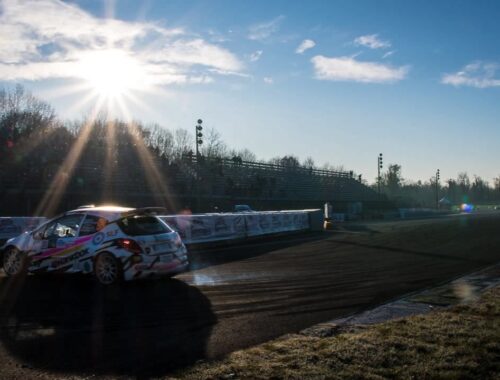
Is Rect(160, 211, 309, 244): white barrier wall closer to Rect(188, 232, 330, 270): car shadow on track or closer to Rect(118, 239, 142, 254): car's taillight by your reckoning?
Rect(188, 232, 330, 270): car shadow on track

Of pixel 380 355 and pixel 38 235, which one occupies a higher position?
pixel 38 235

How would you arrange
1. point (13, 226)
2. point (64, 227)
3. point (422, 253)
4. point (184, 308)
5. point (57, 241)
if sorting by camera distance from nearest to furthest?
point (184, 308)
point (57, 241)
point (64, 227)
point (422, 253)
point (13, 226)

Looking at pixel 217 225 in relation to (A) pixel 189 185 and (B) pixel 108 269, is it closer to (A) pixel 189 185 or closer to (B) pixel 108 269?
(B) pixel 108 269

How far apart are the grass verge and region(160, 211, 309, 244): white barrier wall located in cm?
1353

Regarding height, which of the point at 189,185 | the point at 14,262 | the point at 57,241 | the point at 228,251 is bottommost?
the point at 228,251

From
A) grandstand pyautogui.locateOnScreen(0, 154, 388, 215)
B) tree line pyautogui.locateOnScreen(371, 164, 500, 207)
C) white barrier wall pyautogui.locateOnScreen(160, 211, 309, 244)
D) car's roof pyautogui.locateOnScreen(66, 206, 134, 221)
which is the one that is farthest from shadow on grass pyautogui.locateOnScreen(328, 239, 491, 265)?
tree line pyautogui.locateOnScreen(371, 164, 500, 207)

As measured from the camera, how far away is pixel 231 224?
2438 cm

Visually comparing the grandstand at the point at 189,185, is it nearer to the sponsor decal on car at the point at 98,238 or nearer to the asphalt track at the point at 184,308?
the asphalt track at the point at 184,308

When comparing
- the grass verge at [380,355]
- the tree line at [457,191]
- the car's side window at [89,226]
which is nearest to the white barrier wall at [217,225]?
→ the car's side window at [89,226]

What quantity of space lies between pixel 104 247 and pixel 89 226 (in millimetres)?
658

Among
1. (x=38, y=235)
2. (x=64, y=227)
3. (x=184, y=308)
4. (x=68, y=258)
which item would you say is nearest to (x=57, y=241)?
(x=64, y=227)

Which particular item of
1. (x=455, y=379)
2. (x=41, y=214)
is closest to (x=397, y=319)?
(x=455, y=379)

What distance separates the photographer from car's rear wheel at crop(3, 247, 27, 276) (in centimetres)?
1148

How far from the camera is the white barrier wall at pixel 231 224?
2061cm
